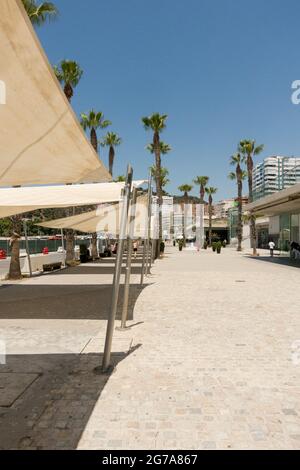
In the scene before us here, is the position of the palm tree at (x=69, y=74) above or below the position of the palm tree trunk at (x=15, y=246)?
above

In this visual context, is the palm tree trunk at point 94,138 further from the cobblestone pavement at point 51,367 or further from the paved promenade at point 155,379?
the paved promenade at point 155,379

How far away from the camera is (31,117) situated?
3.88m

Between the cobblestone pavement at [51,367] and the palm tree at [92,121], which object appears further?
the palm tree at [92,121]

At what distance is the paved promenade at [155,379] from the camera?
10.8 feet

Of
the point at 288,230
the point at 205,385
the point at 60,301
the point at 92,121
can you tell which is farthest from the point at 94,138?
the point at 205,385

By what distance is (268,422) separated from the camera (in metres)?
3.49

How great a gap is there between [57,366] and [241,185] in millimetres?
42249

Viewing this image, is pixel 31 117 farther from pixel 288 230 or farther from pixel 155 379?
pixel 288 230

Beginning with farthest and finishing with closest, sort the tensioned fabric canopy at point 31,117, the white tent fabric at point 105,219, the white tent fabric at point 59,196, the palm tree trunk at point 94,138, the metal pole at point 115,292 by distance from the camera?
1. the palm tree trunk at point 94,138
2. the white tent fabric at point 105,219
3. the white tent fabric at point 59,196
4. the metal pole at point 115,292
5. the tensioned fabric canopy at point 31,117

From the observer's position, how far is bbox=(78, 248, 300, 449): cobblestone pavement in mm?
3248

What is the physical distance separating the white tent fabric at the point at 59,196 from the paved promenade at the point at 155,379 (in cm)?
261

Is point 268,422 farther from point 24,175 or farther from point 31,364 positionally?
point 24,175

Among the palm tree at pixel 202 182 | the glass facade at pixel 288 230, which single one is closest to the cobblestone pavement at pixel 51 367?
the glass facade at pixel 288 230

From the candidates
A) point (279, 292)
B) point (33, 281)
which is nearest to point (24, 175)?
point (279, 292)
